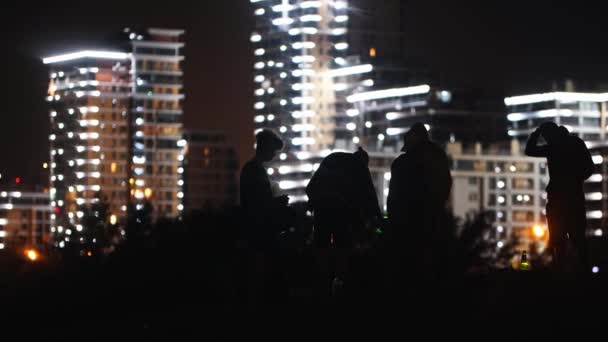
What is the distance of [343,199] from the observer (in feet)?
63.3

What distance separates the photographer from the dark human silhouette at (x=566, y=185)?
20.7 m

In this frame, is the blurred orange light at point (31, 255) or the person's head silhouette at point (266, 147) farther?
the blurred orange light at point (31, 255)

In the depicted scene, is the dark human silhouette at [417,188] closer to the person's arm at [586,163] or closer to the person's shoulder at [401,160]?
the person's shoulder at [401,160]

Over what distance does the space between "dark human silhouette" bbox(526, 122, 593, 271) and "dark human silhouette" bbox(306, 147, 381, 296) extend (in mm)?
2571

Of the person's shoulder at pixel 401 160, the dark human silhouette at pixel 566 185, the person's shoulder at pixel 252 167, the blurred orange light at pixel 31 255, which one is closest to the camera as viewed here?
the person's shoulder at pixel 252 167

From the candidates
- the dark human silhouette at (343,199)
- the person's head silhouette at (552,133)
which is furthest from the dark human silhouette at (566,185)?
the dark human silhouette at (343,199)

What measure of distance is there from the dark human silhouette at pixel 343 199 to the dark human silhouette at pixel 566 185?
8.43ft

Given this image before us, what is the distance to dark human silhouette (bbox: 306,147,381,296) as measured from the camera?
1930 centimetres

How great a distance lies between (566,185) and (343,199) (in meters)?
3.03

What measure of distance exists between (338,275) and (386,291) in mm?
1935

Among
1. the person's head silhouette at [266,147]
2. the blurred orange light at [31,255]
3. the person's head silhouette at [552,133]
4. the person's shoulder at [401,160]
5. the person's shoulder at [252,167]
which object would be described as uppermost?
the person's head silhouette at [552,133]

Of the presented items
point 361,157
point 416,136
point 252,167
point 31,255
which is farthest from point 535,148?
point 31,255

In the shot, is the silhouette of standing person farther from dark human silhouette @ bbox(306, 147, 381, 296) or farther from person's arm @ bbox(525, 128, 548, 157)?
person's arm @ bbox(525, 128, 548, 157)

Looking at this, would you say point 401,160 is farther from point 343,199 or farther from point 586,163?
point 586,163
